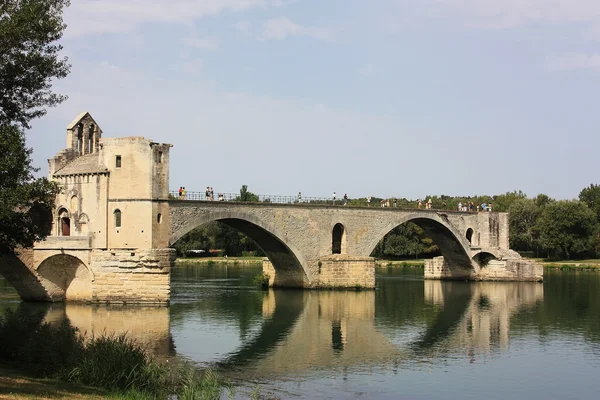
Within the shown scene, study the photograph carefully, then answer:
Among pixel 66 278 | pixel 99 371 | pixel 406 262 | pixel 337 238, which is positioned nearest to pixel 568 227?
pixel 406 262

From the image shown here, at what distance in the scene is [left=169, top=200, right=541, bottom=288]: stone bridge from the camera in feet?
128

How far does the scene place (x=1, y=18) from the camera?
1773 centimetres

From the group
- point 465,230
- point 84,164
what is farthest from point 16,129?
→ point 465,230

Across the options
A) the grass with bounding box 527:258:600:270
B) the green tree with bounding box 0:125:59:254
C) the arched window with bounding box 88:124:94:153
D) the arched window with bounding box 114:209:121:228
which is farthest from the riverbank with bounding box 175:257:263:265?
the green tree with bounding box 0:125:59:254

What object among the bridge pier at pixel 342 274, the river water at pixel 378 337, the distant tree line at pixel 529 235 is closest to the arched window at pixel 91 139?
the river water at pixel 378 337

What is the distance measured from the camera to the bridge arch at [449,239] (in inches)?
2148

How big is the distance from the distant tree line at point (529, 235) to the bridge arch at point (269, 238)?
29.4m

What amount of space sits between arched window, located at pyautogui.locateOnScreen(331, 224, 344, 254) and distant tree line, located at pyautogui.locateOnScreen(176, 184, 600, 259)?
85.6 feet

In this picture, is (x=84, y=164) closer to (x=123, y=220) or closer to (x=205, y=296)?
(x=123, y=220)

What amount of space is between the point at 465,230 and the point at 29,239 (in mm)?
42464

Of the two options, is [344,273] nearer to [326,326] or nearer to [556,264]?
[326,326]

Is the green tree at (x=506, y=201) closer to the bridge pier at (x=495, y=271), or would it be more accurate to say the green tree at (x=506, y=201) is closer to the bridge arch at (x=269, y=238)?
the bridge pier at (x=495, y=271)

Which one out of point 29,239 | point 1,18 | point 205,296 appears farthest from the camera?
point 205,296

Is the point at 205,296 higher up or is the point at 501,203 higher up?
the point at 501,203
